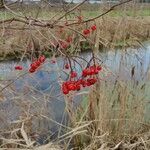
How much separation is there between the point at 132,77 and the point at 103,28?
0.50m

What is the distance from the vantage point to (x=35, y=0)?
2297 millimetres

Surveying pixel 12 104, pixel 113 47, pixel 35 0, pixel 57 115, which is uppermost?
pixel 35 0

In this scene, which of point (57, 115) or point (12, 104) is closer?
point (12, 104)

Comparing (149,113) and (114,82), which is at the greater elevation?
(114,82)

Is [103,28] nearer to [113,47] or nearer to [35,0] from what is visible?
[113,47]

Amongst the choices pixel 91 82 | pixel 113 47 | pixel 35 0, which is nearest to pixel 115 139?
pixel 113 47

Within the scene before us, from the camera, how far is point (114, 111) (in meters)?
3.54

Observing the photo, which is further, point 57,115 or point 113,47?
point 57,115

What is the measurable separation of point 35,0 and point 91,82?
2.65ft

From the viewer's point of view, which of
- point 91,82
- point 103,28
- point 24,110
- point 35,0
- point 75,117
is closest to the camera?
point 91,82

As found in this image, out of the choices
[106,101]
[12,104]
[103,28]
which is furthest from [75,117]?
[103,28]

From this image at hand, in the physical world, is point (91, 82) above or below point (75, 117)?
above

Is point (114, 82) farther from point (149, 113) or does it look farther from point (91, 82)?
point (91, 82)

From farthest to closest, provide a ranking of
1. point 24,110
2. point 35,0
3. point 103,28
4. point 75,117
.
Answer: point 103,28, point 75,117, point 24,110, point 35,0
